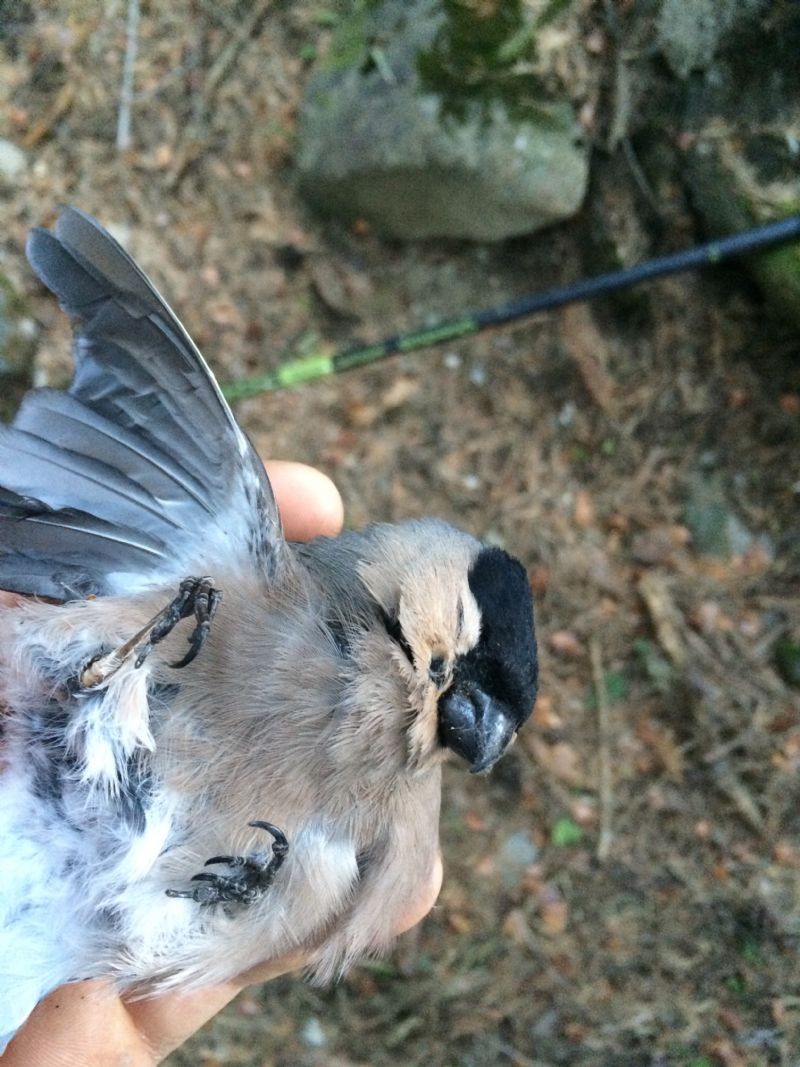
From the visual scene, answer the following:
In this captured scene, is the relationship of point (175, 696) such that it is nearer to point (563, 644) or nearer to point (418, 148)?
point (563, 644)

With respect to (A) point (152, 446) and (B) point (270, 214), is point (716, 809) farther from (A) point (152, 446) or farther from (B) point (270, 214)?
(B) point (270, 214)

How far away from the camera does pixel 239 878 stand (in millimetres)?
2201

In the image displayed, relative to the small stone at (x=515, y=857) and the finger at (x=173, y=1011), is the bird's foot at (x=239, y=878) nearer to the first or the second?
the finger at (x=173, y=1011)

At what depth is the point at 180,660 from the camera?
2.17 meters

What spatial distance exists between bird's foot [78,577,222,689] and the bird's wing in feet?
0.78

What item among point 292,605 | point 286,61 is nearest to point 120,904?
point 292,605

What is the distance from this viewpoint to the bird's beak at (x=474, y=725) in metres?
2.16

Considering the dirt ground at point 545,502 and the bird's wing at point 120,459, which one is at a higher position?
the bird's wing at point 120,459

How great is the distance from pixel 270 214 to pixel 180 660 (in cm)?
290

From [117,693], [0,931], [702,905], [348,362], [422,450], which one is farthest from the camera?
[422,450]


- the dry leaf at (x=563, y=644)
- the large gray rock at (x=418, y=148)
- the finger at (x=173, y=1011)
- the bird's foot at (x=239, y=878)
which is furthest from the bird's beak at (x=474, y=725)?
the large gray rock at (x=418, y=148)

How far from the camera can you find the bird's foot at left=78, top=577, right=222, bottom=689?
2.06m

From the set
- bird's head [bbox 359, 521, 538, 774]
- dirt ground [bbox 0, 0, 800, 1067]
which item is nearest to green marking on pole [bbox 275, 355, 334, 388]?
dirt ground [bbox 0, 0, 800, 1067]

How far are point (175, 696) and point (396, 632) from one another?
0.57 meters
